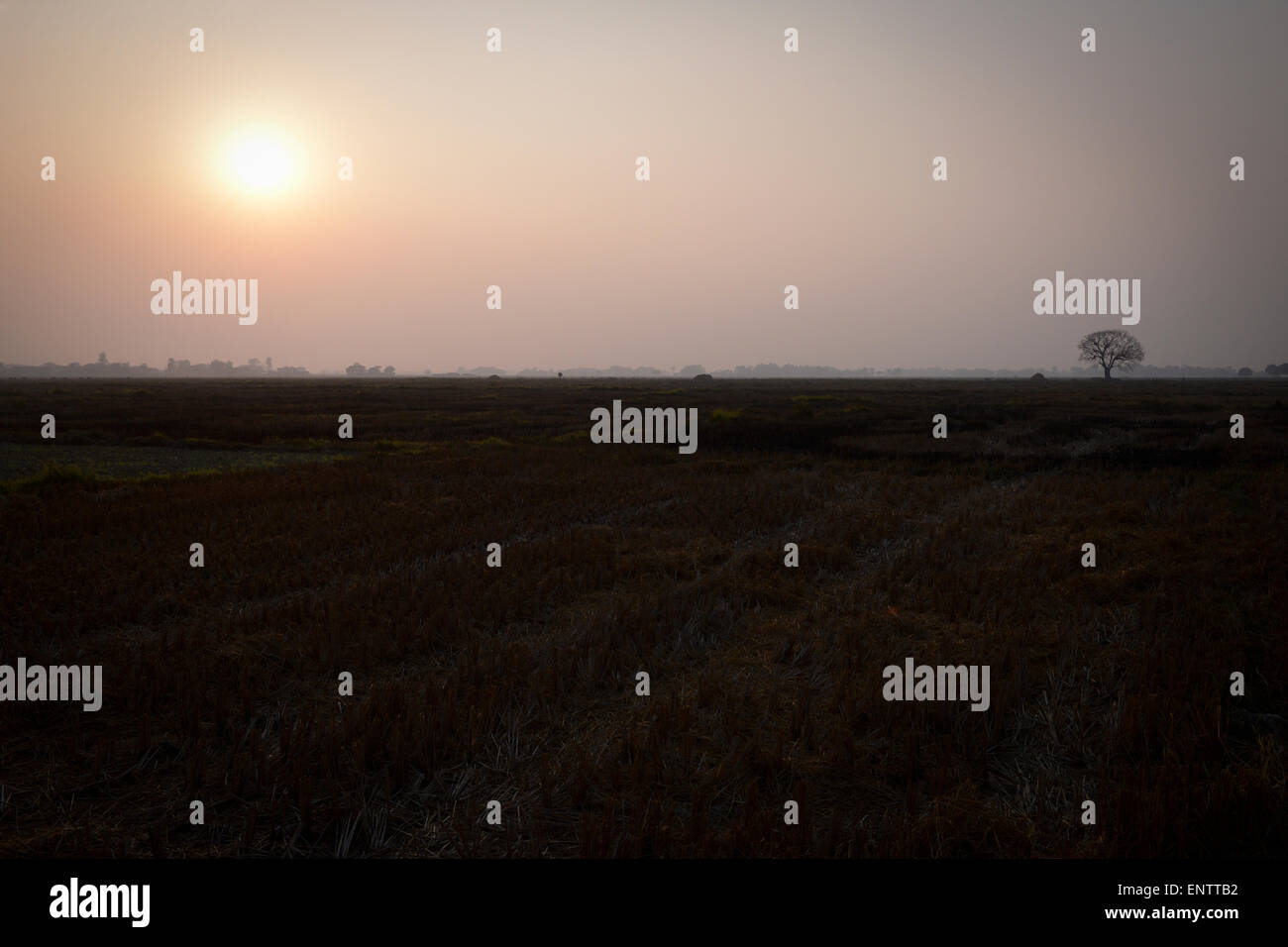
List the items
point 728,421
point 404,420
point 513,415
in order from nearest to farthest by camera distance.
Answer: point 728,421 → point 404,420 → point 513,415

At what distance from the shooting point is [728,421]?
4050cm

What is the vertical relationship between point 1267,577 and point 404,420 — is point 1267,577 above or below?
below

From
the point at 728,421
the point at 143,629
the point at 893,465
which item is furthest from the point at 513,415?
the point at 143,629

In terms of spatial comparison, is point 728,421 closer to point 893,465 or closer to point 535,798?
point 893,465

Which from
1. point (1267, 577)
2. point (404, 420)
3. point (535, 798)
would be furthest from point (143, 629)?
point (404, 420)

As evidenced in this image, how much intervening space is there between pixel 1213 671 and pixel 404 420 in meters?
46.7

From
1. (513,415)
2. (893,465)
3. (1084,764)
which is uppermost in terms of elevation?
(513,415)

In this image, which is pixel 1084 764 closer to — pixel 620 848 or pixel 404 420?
pixel 620 848

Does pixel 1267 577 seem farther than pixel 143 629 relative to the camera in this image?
Yes

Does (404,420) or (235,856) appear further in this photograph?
(404,420)

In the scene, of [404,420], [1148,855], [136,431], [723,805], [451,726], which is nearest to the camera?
[1148,855]

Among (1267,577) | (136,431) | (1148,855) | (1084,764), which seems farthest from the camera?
(136,431)

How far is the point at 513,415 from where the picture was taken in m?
50.3

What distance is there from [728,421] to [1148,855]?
3711cm
